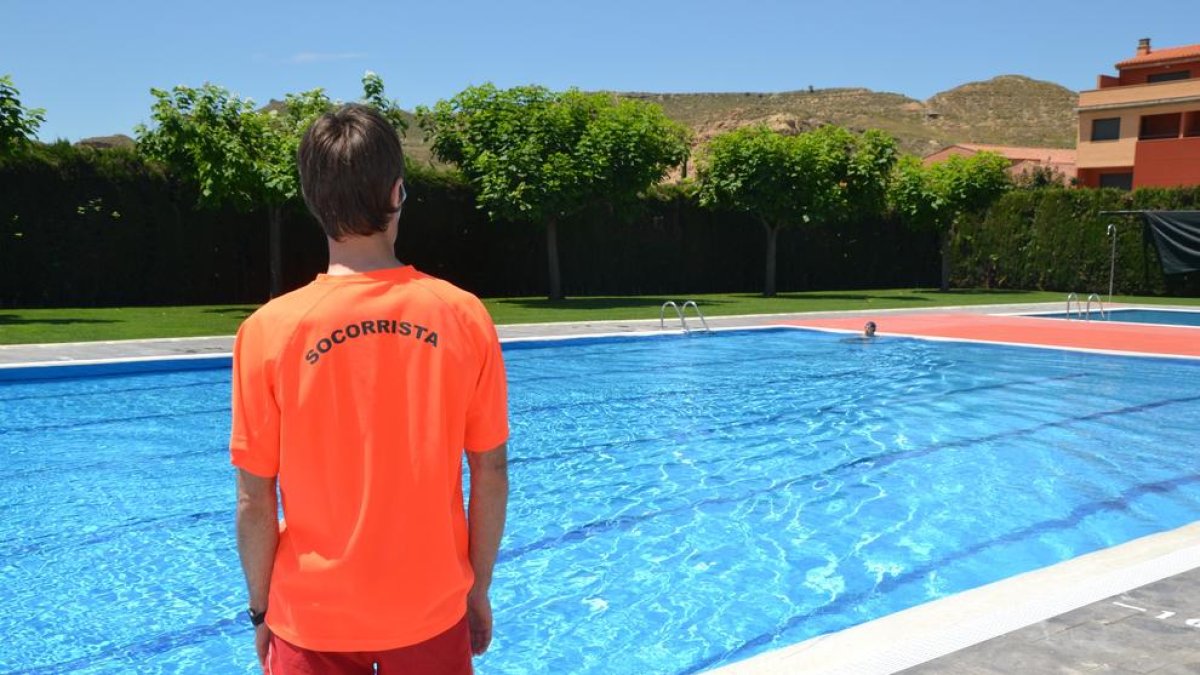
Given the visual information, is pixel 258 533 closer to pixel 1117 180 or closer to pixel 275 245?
pixel 275 245

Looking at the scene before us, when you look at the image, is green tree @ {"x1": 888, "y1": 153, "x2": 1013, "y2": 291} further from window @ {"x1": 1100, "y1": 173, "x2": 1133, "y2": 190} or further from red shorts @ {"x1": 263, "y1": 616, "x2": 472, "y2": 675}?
red shorts @ {"x1": 263, "y1": 616, "x2": 472, "y2": 675}

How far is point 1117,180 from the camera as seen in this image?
47.9 meters

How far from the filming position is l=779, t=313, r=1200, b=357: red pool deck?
15109 millimetres

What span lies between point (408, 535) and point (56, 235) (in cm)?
1940

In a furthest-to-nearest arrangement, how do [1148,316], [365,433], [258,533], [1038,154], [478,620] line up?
[1038,154], [1148,316], [478,620], [258,533], [365,433]

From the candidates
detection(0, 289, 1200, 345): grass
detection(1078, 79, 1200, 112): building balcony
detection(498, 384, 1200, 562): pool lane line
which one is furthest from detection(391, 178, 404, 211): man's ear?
detection(1078, 79, 1200, 112): building balcony

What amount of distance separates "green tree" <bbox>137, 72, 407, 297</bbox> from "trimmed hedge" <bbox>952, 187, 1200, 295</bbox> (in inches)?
825

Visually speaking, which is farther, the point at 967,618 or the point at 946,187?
the point at 946,187

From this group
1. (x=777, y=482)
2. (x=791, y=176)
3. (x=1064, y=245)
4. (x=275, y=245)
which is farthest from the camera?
(x=1064, y=245)

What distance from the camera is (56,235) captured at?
1831cm

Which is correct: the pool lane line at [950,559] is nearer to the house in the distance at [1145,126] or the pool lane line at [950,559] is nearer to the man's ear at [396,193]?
the man's ear at [396,193]

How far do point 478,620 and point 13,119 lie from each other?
16.7 m

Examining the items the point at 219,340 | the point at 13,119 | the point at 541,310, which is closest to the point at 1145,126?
the point at 541,310

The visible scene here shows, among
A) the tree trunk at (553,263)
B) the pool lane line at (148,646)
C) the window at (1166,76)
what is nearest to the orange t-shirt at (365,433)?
the pool lane line at (148,646)
